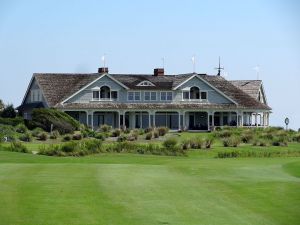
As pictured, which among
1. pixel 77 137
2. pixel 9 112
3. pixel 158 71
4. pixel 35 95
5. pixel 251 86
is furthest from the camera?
pixel 251 86

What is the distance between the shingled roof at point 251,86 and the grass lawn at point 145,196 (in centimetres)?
6172

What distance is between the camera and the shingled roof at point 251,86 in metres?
81.4

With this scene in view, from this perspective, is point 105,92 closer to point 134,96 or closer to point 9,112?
point 134,96

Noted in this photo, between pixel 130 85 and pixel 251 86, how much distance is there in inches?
650

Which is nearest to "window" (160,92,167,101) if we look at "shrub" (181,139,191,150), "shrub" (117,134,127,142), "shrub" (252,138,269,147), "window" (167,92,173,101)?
"window" (167,92,173,101)

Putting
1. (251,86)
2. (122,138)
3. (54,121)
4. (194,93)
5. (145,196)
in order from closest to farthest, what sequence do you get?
Result: (145,196) < (122,138) < (54,121) < (194,93) < (251,86)

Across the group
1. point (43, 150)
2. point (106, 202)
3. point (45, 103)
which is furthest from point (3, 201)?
point (45, 103)

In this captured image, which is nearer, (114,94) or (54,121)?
(54,121)

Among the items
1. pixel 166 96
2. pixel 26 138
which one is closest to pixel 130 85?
pixel 166 96

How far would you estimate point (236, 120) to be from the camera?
245ft

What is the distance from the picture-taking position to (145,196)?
15180 millimetres

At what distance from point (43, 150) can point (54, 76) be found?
3728 cm

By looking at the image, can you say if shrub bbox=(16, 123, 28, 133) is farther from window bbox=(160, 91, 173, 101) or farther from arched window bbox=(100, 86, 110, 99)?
window bbox=(160, 91, 173, 101)

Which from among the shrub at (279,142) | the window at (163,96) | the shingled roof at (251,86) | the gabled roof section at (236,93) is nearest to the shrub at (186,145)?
the shrub at (279,142)
